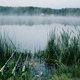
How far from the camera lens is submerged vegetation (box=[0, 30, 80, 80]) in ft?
19.7

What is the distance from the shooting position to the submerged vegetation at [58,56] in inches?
236

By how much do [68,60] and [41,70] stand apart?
748mm

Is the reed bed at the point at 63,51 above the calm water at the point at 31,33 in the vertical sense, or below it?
above

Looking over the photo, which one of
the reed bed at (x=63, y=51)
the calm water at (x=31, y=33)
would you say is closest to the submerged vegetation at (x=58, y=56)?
the reed bed at (x=63, y=51)

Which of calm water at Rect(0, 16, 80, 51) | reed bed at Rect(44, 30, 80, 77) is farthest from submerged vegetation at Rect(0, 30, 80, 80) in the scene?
calm water at Rect(0, 16, 80, 51)

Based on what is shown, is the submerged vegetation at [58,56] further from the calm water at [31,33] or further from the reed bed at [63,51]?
the calm water at [31,33]

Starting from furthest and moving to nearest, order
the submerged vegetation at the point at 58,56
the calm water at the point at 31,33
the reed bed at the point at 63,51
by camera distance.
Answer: the calm water at the point at 31,33 < the reed bed at the point at 63,51 < the submerged vegetation at the point at 58,56

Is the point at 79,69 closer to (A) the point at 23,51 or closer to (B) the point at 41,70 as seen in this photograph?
(B) the point at 41,70

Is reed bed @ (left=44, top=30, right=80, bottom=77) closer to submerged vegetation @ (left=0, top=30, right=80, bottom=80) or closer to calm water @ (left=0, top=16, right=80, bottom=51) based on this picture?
submerged vegetation @ (left=0, top=30, right=80, bottom=80)

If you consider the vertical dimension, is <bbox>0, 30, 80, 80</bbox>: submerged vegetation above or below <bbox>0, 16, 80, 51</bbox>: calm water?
above

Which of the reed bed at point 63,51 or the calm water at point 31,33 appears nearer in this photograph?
the reed bed at point 63,51

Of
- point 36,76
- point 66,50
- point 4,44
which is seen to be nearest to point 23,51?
point 4,44

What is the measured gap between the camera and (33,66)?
6762mm

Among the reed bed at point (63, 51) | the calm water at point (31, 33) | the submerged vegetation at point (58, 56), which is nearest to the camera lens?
the submerged vegetation at point (58, 56)
